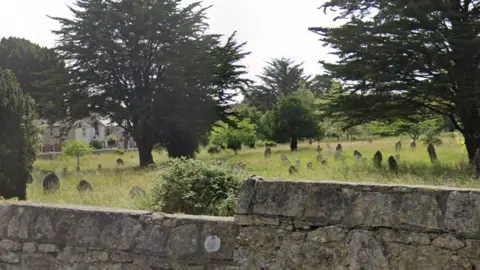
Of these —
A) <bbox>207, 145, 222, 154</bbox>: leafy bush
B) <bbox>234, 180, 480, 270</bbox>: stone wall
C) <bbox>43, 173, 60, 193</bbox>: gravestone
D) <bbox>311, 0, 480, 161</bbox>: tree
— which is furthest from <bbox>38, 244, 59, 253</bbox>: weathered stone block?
<bbox>207, 145, 222, 154</bbox>: leafy bush

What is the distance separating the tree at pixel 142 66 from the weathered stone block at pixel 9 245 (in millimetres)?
20821

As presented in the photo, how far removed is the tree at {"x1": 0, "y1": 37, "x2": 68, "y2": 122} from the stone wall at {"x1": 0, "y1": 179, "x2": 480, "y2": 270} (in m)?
18.8

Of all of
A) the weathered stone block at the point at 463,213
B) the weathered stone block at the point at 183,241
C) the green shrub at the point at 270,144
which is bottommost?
the weathered stone block at the point at 183,241

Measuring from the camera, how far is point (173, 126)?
1069 inches

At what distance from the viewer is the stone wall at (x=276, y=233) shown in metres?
3.19

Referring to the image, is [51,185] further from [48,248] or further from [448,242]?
[448,242]

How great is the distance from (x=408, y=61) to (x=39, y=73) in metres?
23.0

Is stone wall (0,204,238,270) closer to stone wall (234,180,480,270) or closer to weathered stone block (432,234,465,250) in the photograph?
stone wall (234,180,480,270)

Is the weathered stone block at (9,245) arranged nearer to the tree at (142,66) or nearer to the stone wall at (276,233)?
the stone wall at (276,233)

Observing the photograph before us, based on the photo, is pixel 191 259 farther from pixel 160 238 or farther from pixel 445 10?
pixel 445 10

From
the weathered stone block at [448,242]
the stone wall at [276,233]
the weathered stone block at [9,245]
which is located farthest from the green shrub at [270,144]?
the weathered stone block at [448,242]

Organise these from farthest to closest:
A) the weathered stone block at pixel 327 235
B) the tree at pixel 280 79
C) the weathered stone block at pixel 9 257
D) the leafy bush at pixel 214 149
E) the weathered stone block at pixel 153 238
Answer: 1. the tree at pixel 280 79
2. the leafy bush at pixel 214 149
3. the weathered stone block at pixel 9 257
4. the weathered stone block at pixel 153 238
5. the weathered stone block at pixel 327 235

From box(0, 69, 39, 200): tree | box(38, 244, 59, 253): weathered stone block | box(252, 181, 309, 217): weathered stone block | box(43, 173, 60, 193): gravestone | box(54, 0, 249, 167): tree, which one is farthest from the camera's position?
box(54, 0, 249, 167): tree

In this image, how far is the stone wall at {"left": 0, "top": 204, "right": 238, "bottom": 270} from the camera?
12.9 feet
